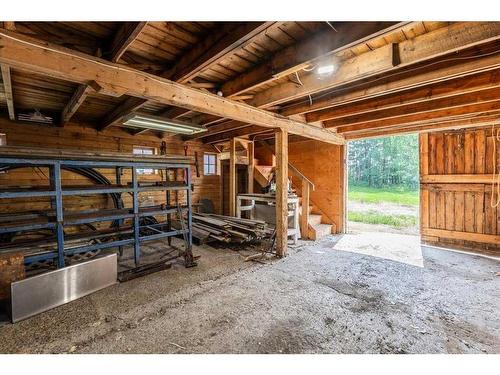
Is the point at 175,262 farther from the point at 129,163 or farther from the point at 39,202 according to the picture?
the point at 39,202

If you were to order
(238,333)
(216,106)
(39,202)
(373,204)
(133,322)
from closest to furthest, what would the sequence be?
(238,333), (133,322), (216,106), (39,202), (373,204)

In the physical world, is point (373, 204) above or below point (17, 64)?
below

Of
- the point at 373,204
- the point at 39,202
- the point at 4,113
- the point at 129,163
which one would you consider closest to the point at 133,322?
the point at 129,163

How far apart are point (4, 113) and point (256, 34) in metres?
5.31

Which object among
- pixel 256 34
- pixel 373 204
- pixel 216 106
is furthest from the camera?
pixel 373 204

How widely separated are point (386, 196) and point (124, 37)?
13.7m

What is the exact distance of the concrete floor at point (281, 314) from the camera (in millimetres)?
1925

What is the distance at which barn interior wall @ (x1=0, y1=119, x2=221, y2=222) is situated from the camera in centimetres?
452

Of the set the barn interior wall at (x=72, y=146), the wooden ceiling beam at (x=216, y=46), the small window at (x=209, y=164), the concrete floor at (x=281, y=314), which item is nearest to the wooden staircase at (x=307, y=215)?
the small window at (x=209, y=164)

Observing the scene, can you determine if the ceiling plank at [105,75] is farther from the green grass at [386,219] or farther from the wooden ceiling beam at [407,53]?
the green grass at [386,219]

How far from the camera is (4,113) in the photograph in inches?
173

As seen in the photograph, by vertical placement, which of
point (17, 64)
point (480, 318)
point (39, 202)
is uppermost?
point (17, 64)

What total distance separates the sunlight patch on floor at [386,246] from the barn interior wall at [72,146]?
4642mm

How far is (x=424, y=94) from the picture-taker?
334 cm
